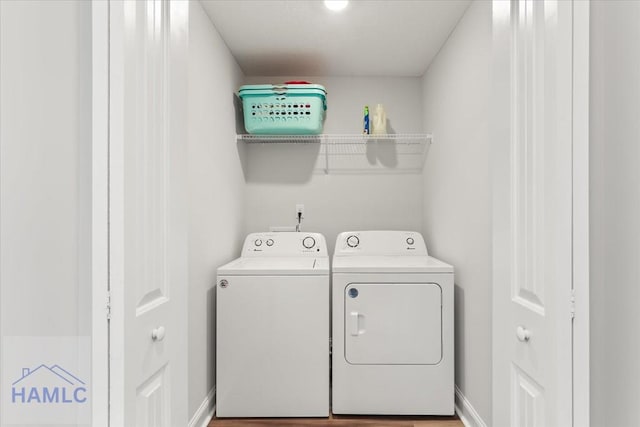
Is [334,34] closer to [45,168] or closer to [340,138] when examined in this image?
[340,138]

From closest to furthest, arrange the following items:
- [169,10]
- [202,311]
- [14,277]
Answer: [14,277] → [169,10] → [202,311]

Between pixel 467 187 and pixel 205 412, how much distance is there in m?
1.92

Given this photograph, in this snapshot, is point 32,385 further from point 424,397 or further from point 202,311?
point 424,397

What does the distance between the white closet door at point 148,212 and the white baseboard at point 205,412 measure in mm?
1052

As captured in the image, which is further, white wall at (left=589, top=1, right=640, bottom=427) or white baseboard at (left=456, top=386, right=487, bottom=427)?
white baseboard at (left=456, top=386, right=487, bottom=427)

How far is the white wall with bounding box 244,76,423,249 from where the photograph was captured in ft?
10.6

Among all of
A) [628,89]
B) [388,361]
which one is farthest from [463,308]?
[628,89]

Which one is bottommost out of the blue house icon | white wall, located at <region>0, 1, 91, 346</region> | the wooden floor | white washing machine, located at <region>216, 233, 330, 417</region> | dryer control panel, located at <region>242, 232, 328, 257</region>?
the wooden floor

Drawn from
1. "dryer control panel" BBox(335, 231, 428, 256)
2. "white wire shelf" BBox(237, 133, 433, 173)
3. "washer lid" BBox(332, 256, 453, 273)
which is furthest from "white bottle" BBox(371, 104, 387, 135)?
"washer lid" BBox(332, 256, 453, 273)

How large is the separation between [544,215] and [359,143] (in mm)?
2375

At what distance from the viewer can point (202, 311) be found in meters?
2.21

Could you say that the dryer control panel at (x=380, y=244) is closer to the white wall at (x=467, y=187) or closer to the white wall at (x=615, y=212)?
Result: the white wall at (x=467, y=187)

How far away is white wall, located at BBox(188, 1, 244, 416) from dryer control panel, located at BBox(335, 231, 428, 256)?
2.64 ft

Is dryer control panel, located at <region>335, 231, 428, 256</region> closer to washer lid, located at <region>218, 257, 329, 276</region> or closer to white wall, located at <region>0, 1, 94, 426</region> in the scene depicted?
washer lid, located at <region>218, 257, 329, 276</region>
